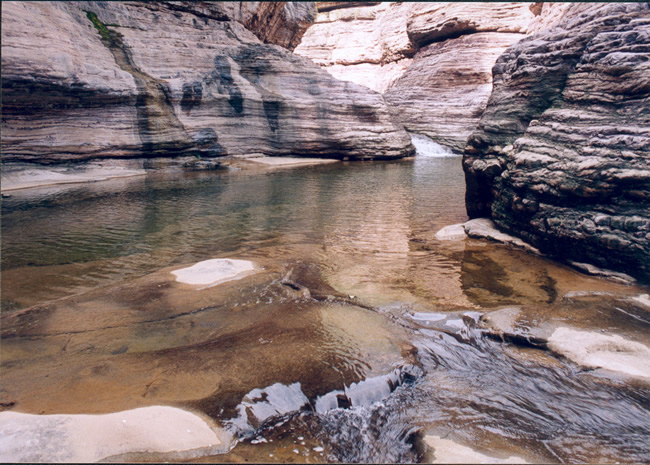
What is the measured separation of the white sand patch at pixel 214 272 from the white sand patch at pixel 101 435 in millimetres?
2360

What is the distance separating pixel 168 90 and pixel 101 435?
1750 centimetres

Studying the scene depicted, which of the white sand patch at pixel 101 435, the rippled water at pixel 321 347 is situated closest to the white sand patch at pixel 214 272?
the rippled water at pixel 321 347

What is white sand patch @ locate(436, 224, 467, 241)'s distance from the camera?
6859mm

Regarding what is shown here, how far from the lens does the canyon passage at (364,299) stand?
2537 millimetres

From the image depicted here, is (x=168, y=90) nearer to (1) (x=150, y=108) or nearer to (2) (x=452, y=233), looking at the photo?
(1) (x=150, y=108)

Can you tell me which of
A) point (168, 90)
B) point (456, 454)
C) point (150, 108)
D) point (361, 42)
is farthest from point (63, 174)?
point (361, 42)

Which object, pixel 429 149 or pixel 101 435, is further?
pixel 429 149

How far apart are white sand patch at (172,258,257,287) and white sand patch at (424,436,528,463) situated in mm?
3179

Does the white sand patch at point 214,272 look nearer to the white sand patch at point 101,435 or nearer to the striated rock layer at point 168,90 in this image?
the white sand patch at point 101,435

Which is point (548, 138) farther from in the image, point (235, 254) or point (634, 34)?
point (235, 254)

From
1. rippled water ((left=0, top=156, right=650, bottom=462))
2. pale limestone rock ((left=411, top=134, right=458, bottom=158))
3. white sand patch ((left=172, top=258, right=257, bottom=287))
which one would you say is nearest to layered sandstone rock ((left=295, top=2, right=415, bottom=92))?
pale limestone rock ((left=411, top=134, right=458, bottom=158))

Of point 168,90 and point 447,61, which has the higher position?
point 447,61

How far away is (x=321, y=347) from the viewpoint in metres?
3.43

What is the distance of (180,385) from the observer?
2900 millimetres
